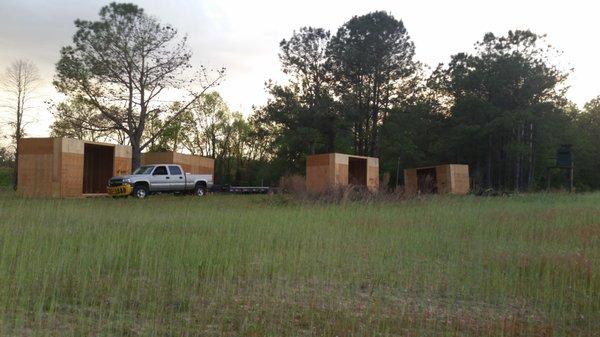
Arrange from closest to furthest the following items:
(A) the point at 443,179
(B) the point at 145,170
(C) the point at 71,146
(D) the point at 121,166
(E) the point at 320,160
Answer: (C) the point at 71,146 → (B) the point at 145,170 → (D) the point at 121,166 → (E) the point at 320,160 → (A) the point at 443,179

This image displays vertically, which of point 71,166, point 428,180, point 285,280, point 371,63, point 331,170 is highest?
point 371,63

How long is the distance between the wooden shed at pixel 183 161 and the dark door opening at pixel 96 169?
5.60 meters

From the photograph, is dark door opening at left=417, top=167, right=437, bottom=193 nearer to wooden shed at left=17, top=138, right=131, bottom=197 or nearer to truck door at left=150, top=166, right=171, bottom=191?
truck door at left=150, top=166, right=171, bottom=191

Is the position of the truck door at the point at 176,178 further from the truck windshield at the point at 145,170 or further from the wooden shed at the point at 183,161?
the wooden shed at the point at 183,161

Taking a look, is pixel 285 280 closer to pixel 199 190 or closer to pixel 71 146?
pixel 71 146

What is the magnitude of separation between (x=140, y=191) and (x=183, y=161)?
8701 millimetres

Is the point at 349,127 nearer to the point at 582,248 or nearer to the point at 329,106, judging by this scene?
the point at 329,106

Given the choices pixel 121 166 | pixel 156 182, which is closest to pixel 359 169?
pixel 156 182

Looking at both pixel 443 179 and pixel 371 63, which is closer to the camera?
pixel 443 179

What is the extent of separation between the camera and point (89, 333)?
160 inches

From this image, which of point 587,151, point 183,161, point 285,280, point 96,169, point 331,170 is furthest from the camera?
point 587,151

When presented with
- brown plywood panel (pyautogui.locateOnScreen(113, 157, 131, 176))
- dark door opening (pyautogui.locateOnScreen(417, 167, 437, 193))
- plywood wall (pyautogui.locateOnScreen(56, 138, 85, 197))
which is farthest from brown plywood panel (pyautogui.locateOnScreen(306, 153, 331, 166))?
plywood wall (pyautogui.locateOnScreen(56, 138, 85, 197))

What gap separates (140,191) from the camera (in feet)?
82.4

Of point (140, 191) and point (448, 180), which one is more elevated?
point (448, 180)
